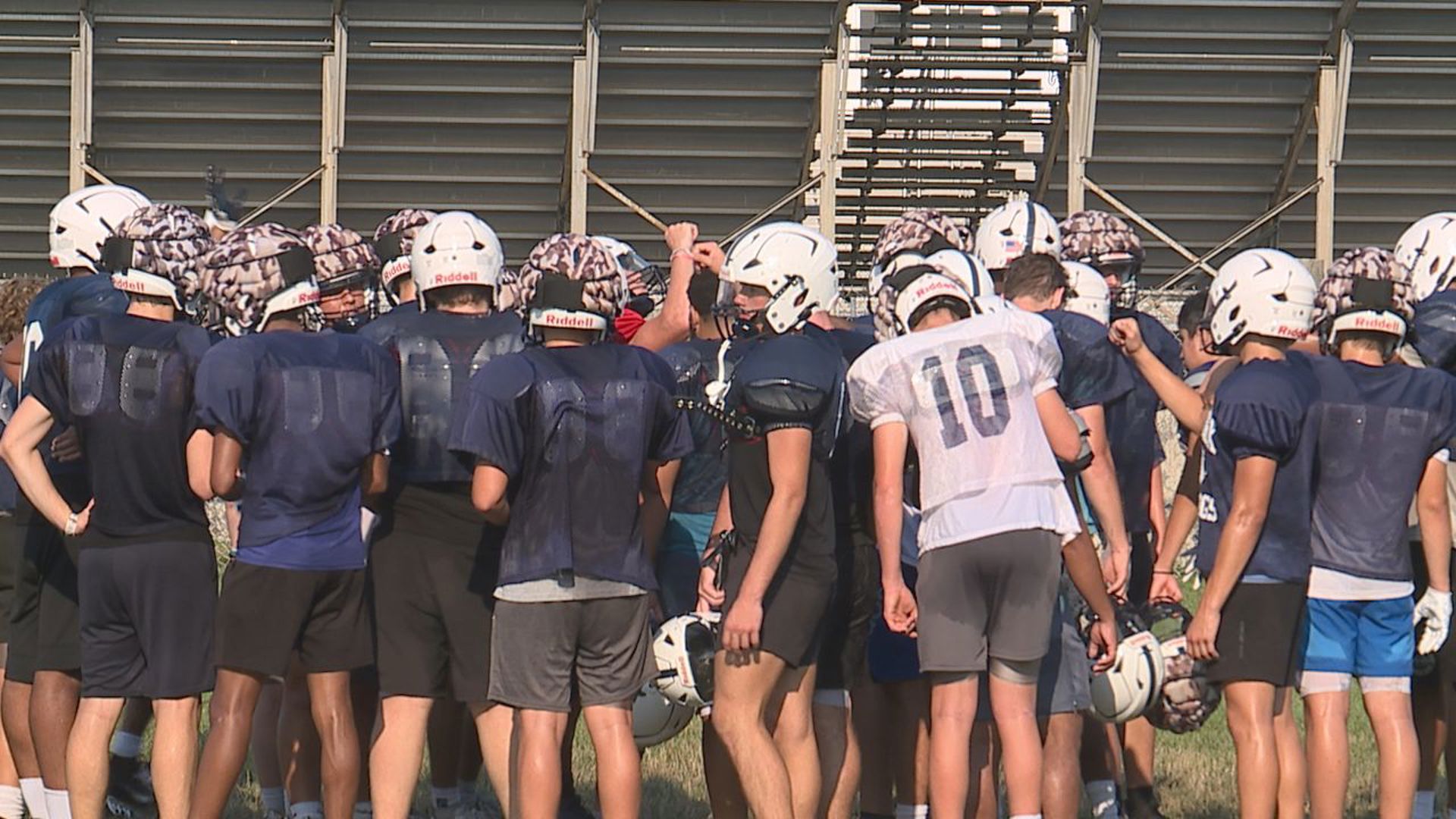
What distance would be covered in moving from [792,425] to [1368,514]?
203 centimetres

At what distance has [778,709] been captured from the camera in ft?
22.8

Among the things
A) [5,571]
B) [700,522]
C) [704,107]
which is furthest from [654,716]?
[704,107]

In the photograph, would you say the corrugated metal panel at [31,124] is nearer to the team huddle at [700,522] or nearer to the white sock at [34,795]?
the team huddle at [700,522]

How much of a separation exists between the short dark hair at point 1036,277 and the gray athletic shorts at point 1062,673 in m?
1.08

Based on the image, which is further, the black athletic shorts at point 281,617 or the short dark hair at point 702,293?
the short dark hair at point 702,293

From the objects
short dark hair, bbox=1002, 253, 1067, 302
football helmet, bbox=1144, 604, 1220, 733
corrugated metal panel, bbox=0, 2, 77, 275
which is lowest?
football helmet, bbox=1144, 604, 1220, 733

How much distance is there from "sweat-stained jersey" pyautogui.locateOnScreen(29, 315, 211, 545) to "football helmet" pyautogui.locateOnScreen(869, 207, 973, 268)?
253 centimetres

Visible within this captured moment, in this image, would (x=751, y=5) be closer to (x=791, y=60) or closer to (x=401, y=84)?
(x=791, y=60)

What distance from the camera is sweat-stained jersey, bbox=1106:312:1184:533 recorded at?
26.7 feet

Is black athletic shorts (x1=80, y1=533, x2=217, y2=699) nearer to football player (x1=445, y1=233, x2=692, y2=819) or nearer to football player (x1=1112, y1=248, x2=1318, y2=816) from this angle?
football player (x1=445, y1=233, x2=692, y2=819)

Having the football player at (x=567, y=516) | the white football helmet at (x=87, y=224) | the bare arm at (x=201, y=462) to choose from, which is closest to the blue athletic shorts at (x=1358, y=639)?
the football player at (x=567, y=516)

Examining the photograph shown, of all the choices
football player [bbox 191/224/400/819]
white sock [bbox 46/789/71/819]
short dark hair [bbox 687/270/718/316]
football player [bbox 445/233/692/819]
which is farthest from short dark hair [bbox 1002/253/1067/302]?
white sock [bbox 46/789/71/819]

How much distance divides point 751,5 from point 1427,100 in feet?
19.3

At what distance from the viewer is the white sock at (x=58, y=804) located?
7441 mm
